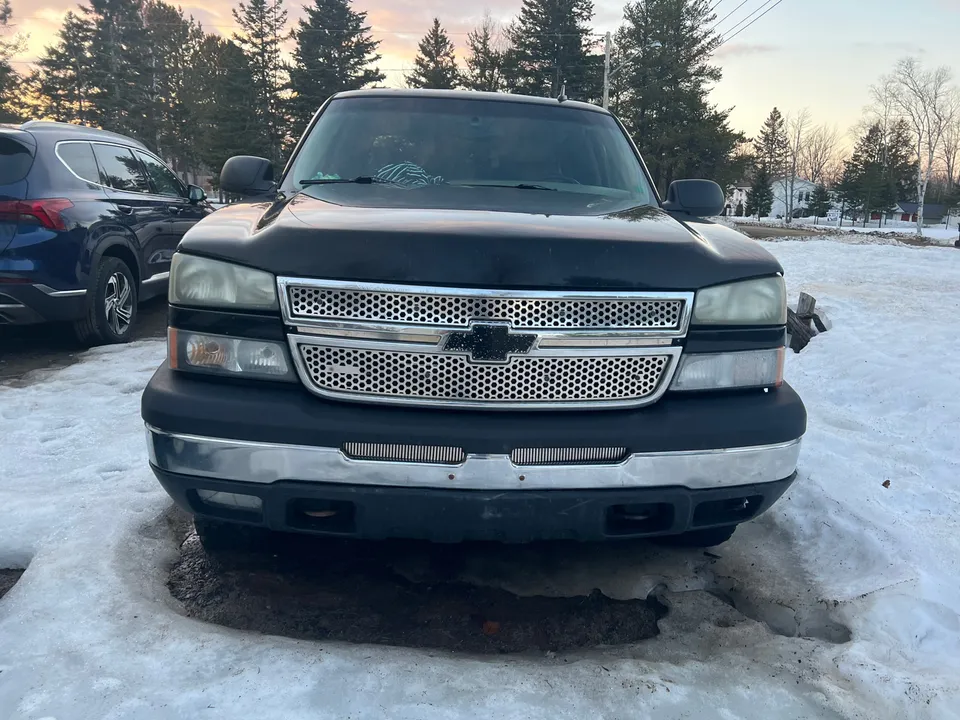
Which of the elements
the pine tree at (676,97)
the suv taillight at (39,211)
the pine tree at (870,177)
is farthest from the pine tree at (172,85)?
the pine tree at (870,177)

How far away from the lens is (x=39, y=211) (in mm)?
5164

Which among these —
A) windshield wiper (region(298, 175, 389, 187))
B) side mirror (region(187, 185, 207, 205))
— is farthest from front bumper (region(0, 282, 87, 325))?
windshield wiper (region(298, 175, 389, 187))

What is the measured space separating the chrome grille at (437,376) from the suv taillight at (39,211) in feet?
13.8

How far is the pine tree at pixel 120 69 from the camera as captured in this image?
5175cm

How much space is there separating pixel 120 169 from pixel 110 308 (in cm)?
138

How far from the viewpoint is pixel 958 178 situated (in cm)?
8856

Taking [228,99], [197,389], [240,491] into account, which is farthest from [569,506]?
[228,99]

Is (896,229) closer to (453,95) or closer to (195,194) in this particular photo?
(195,194)

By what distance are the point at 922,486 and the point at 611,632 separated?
2.17m

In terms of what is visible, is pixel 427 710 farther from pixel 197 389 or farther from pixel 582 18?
pixel 582 18

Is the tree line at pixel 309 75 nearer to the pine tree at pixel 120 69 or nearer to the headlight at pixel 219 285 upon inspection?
the pine tree at pixel 120 69

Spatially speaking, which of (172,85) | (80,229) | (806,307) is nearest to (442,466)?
(80,229)

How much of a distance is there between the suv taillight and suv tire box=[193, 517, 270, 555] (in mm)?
3706

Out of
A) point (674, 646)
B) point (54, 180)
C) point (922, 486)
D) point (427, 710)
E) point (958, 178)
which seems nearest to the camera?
point (427, 710)
